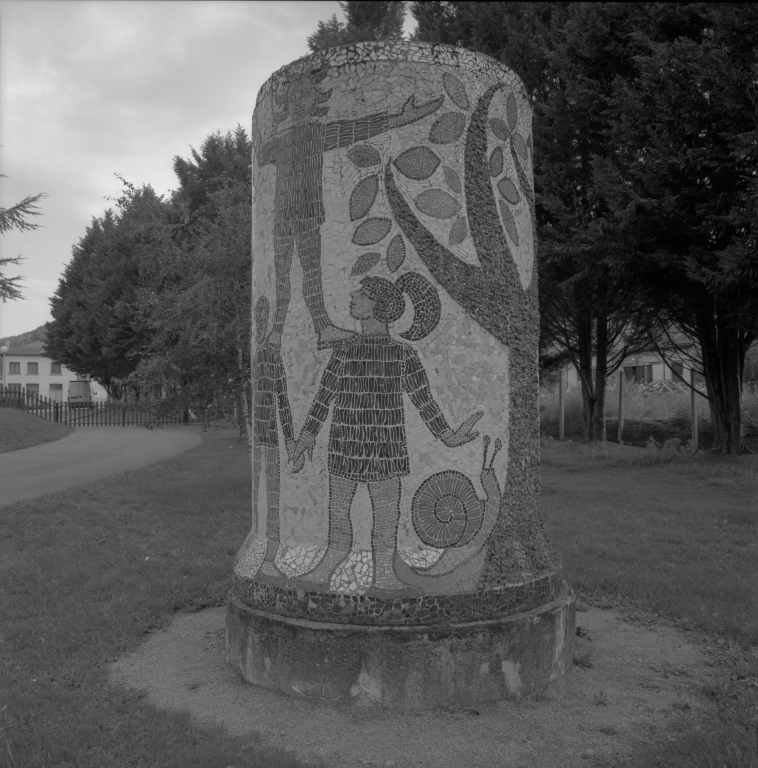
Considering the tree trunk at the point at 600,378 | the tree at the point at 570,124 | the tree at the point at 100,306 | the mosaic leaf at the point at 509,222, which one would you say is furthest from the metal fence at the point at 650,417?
the tree at the point at 100,306

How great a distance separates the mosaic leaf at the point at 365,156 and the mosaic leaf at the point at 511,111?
882mm

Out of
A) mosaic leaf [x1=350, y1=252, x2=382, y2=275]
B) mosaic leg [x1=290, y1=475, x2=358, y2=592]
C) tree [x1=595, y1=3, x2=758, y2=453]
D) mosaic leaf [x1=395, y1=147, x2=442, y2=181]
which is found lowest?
mosaic leg [x1=290, y1=475, x2=358, y2=592]

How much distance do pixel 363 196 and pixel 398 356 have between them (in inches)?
35.9

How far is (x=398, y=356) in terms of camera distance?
14.5 feet

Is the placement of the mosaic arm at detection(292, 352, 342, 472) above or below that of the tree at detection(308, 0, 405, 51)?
below

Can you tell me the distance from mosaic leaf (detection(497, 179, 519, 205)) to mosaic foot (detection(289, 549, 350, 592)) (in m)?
2.24

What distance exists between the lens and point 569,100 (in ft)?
47.9

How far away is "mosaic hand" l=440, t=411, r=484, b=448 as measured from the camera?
4.45 meters

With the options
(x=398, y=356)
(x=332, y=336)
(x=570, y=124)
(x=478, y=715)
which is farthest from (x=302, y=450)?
(x=570, y=124)

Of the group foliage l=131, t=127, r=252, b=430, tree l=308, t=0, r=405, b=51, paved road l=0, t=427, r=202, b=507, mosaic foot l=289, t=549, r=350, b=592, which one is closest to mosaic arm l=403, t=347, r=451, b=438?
mosaic foot l=289, t=549, r=350, b=592

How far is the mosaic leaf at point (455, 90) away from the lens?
454 centimetres

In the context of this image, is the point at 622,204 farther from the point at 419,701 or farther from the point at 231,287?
the point at 419,701

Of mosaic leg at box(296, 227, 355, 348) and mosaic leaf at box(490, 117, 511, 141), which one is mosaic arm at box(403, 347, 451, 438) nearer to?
mosaic leg at box(296, 227, 355, 348)

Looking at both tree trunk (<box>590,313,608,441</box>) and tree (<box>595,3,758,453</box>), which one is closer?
tree (<box>595,3,758,453</box>)
